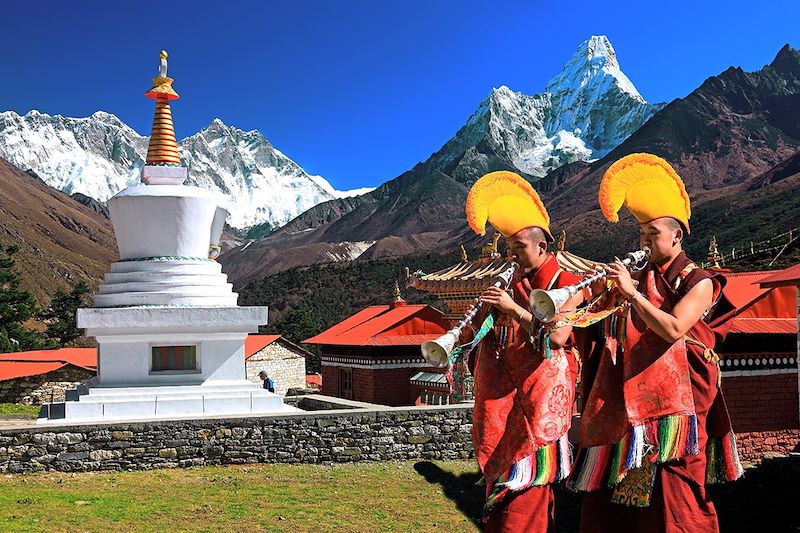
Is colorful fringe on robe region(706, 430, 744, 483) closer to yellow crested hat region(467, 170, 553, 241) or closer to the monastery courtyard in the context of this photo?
yellow crested hat region(467, 170, 553, 241)

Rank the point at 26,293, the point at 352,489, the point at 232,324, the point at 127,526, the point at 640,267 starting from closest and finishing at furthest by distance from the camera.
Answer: the point at 640,267 → the point at 127,526 → the point at 352,489 → the point at 232,324 → the point at 26,293

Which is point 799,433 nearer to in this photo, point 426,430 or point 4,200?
point 426,430

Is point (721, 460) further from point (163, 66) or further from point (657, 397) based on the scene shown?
point (163, 66)

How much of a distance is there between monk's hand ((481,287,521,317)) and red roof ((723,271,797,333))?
865 centimetres

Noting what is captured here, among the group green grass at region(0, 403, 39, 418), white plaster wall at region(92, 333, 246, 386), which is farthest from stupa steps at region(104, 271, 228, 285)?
green grass at region(0, 403, 39, 418)

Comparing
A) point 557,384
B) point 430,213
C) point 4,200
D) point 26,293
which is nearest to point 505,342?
point 557,384

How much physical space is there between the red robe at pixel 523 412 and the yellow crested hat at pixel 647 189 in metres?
0.48

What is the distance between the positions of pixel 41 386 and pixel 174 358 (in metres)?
8.30

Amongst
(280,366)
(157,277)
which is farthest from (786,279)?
(280,366)

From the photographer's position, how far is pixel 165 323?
1287 centimetres

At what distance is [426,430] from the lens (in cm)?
1196

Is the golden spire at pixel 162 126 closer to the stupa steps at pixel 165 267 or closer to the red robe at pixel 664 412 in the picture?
the stupa steps at pixel 165 267

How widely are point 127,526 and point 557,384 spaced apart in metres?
5.86

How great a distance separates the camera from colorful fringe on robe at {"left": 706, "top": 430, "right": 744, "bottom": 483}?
3.82m
